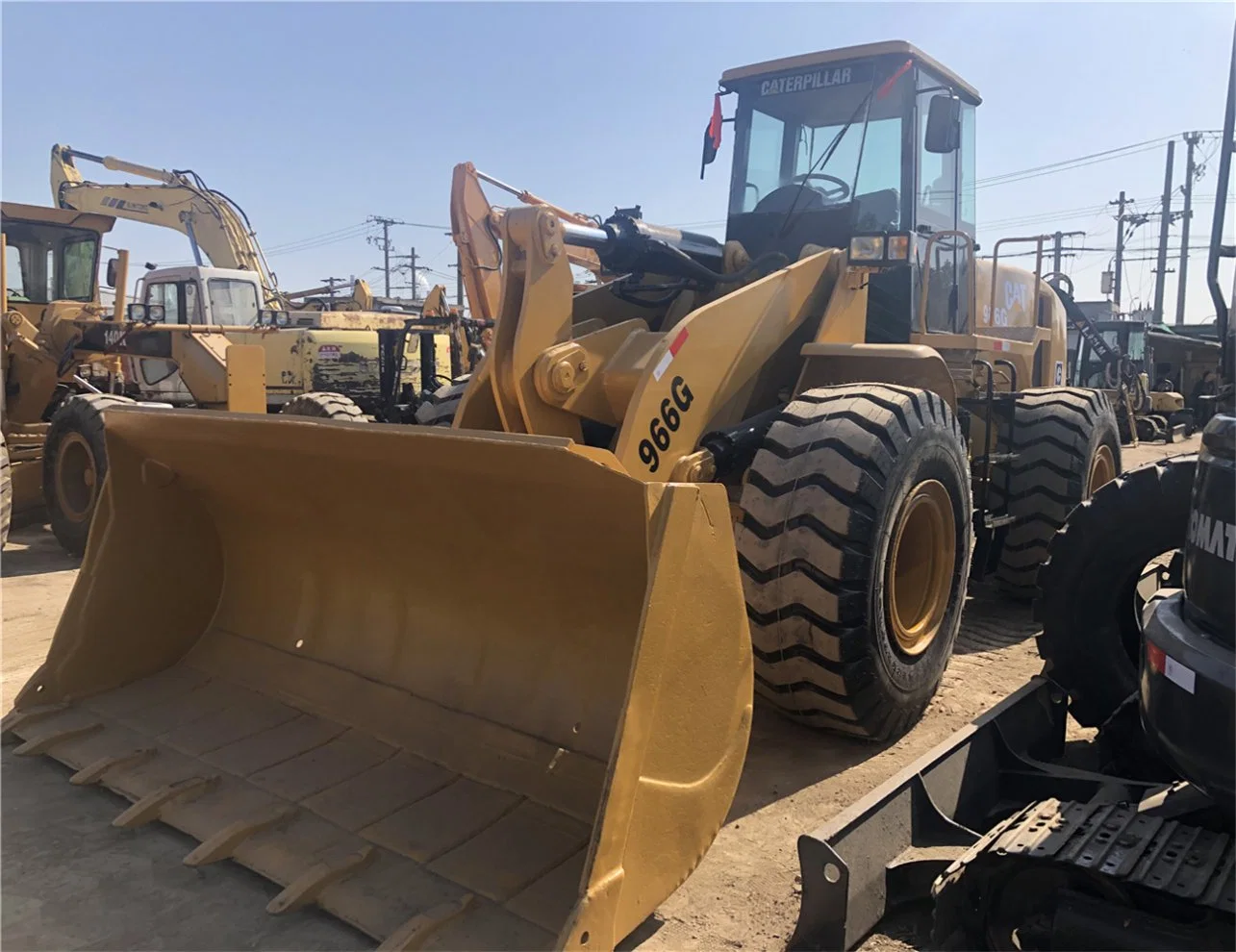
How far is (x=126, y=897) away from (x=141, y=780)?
562 mm

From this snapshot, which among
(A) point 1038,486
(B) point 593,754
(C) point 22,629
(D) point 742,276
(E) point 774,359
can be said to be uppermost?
(D) point 742,276

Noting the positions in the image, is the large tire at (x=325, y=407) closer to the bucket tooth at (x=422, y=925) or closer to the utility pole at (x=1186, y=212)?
the bucket tooth at (x=422, y=925)

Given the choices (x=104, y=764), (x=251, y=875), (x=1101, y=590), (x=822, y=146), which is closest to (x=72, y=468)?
(x=104, y=764)

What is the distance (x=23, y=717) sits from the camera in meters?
3.84

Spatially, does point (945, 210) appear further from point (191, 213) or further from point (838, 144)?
point (191, 213)

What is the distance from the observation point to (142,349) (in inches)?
373

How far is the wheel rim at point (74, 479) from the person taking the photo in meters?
8.23

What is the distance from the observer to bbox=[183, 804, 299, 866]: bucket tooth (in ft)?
9.75

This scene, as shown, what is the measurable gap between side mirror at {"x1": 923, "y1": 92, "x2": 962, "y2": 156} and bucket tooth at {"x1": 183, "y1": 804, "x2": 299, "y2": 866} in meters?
4.60

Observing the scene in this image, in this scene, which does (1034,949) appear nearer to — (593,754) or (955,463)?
(593,754)

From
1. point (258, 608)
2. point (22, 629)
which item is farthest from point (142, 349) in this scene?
point (258, 608)

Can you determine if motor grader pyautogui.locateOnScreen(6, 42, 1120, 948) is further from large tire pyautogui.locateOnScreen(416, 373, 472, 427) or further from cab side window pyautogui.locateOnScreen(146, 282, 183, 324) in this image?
cab side window pyautogui.locateOnScreen(146, 282, 183, 324)

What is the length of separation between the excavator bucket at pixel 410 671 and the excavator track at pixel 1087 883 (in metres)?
0.71

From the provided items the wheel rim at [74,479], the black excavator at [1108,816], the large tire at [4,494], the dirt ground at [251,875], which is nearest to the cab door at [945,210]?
the black excavator at [1108,816]
